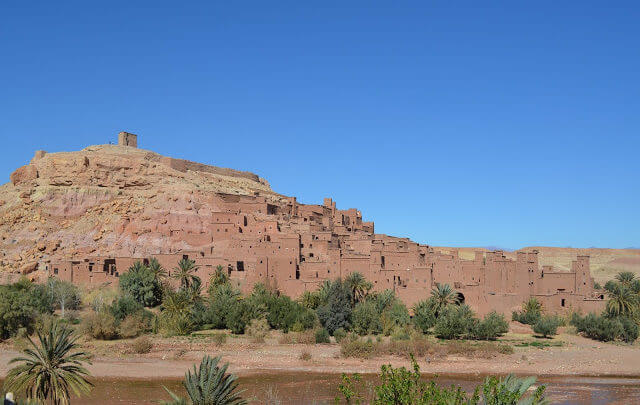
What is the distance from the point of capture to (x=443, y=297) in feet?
112

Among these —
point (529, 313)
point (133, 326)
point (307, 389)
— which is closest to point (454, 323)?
point (529, 313)

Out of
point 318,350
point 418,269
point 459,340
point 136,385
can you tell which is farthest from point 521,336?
point 136,385

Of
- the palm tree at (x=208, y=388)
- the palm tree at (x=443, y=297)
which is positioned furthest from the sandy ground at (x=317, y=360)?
the palm tree at (x=208, y=388)

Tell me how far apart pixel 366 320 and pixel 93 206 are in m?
23.4

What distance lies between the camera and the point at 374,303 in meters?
34.8

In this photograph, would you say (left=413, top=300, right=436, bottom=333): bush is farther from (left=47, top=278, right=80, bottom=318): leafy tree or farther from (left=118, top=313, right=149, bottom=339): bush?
(left=47, top=278, right=80, bottom=318): leafy tree

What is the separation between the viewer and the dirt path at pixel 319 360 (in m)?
28.1

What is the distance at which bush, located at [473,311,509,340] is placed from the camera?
32812 millimetres

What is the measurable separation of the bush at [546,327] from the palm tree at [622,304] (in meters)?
3.58

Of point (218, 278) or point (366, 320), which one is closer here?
point (366, 320)

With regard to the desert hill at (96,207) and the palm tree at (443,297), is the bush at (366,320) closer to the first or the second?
the palm tree at (443,297)

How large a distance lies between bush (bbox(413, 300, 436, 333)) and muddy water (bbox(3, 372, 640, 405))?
6821mm

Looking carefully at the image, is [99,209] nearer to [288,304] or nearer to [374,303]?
[288,304]

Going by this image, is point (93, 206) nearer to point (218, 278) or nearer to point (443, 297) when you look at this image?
point (218, 278)
